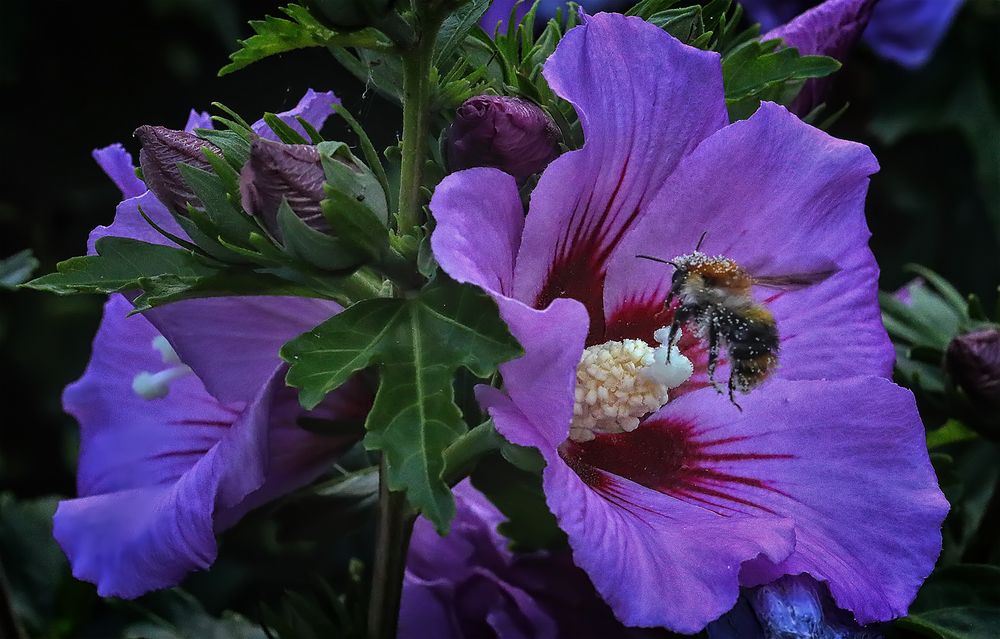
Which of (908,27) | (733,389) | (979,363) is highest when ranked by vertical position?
(733,389)

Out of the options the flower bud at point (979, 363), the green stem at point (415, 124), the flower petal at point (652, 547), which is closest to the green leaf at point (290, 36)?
the green stem at point (415, 124)

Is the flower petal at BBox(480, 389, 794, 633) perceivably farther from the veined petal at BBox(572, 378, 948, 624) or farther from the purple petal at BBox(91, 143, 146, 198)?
the purple petal at BBox(91, 143, 146, 198)

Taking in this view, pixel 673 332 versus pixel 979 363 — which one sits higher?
pixel 673 332

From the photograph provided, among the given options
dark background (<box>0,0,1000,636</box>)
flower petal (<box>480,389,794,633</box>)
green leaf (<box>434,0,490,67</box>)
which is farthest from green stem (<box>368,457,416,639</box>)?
dark background (<box>0,0,1000,636</box>)

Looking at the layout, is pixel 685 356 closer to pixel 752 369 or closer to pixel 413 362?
pixel 752 369

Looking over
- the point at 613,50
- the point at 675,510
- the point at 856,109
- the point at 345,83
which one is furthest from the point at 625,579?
the point at 856,109

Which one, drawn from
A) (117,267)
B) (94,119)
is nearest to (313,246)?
(117,267)
